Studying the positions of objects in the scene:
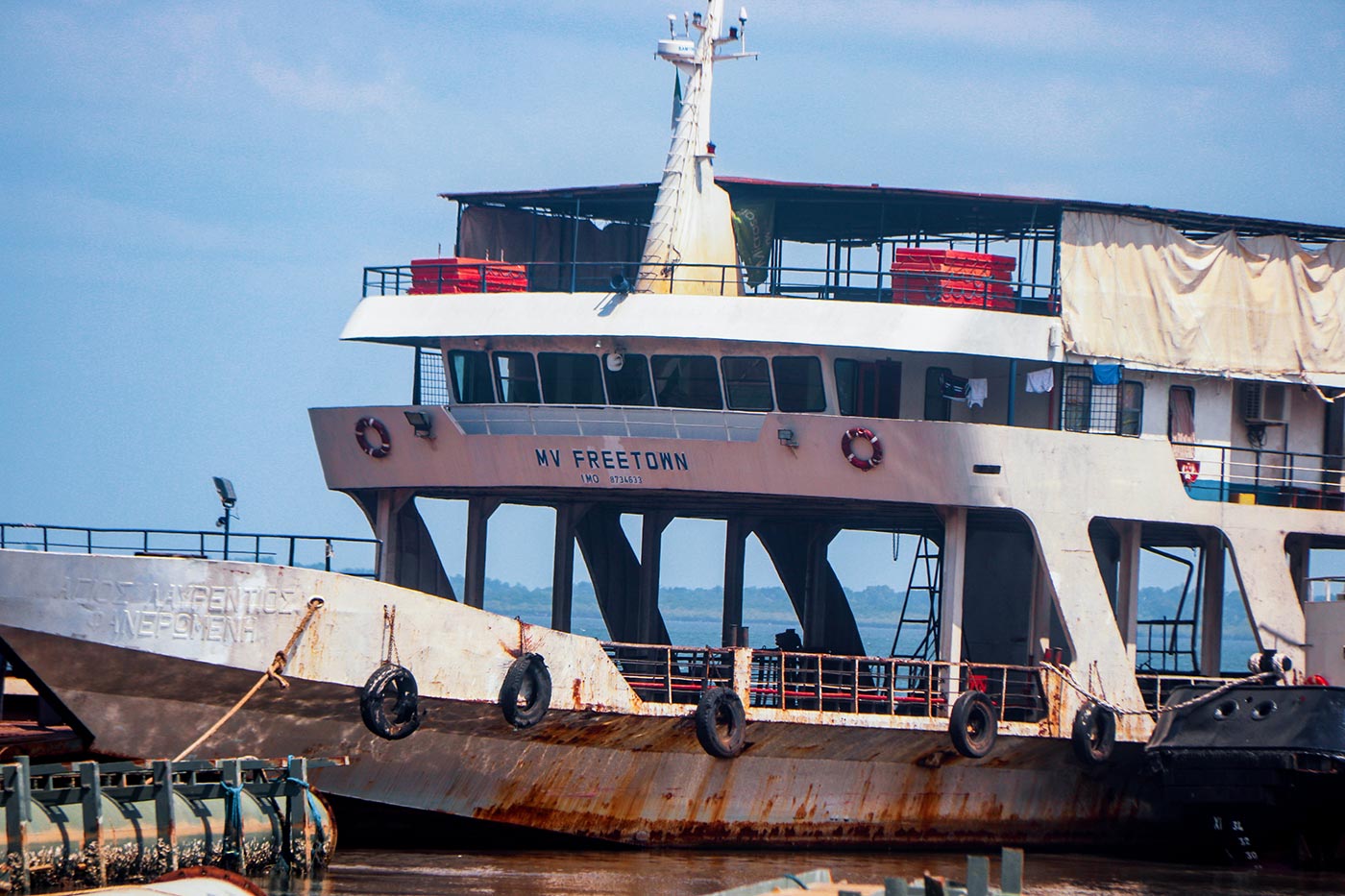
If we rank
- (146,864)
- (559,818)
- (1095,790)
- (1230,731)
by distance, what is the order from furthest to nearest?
(1095,790) < (1230,731) < (559,818) < (146,864)

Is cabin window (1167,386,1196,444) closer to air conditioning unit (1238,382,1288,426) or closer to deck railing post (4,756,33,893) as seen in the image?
air conditioning unit (1238,382,1288,426)

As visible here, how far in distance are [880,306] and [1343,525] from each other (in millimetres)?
6698

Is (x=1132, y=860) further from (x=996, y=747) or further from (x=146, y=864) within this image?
(x=146, y=864)

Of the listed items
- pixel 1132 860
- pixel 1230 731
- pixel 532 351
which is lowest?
pixel 1132 860

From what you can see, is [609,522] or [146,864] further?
[609,522]

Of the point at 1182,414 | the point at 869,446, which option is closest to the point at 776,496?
the point at 869,446

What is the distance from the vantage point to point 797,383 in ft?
74.0

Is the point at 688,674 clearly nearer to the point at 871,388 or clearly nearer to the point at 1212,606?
the point at 871,388

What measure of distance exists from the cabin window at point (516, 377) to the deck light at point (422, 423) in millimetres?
1036

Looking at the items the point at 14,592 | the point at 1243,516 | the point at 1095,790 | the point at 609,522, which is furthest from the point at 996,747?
the point at 14,592

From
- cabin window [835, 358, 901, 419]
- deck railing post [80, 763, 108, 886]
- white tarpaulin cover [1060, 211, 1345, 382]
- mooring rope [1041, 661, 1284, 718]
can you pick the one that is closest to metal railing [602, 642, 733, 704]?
cabin window [835, 358, 901, 419]

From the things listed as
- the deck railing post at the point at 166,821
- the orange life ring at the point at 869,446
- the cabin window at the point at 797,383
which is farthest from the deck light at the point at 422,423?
the deck railing post at the point at 166,821

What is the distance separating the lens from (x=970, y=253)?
76.0 feet

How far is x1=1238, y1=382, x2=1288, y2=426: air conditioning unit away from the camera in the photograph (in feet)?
81.6
